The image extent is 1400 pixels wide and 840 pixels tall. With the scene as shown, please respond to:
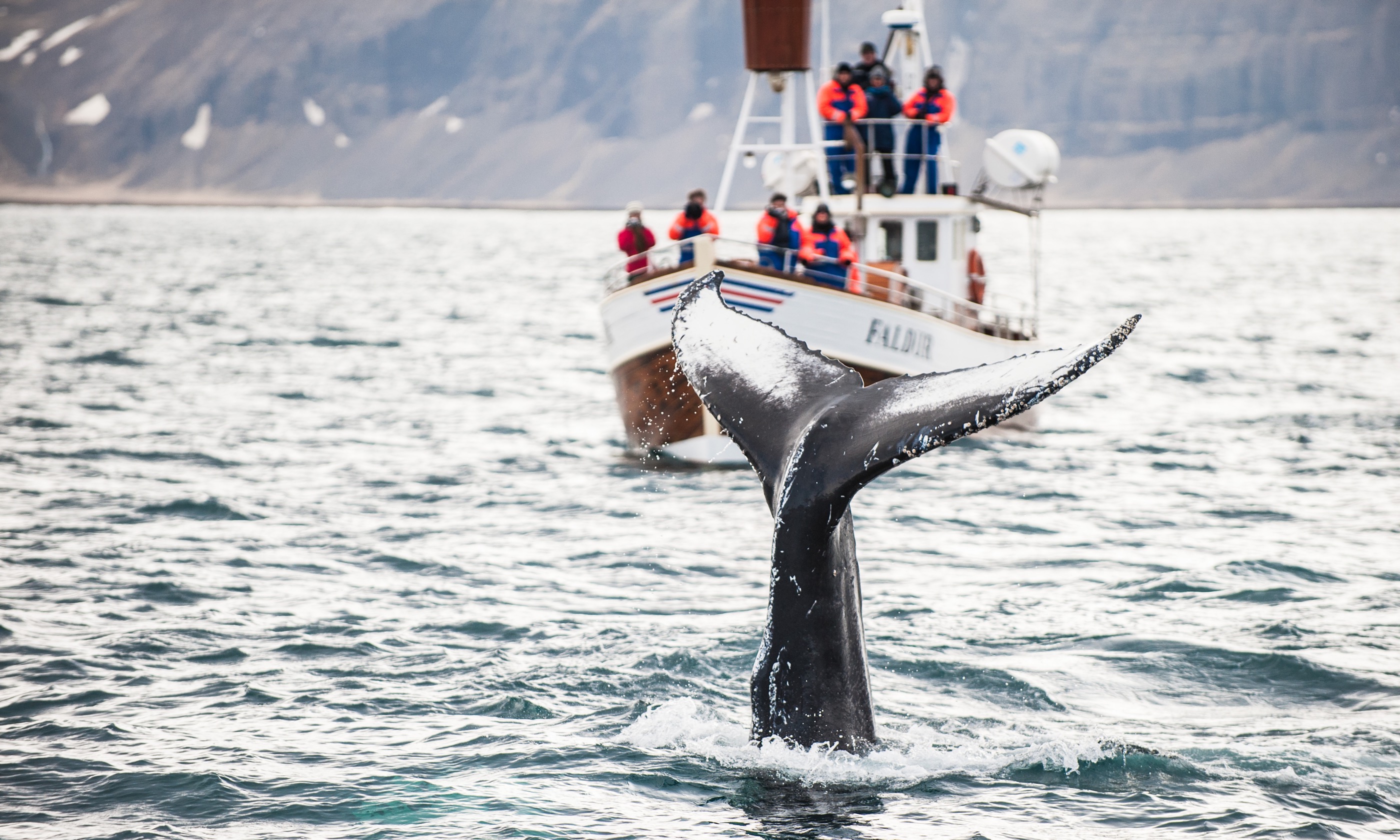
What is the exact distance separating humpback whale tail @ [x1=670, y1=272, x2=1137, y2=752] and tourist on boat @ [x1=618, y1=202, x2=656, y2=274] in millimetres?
11924

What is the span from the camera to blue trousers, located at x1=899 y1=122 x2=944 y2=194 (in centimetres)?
2216

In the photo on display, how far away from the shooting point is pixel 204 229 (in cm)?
15075

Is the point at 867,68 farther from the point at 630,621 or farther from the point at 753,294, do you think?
the point at 630,621

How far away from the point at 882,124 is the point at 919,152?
2.93 ft

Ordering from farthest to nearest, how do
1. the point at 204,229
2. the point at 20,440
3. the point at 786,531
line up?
the point at 204,229, the point at 20,440, the point at 786,531

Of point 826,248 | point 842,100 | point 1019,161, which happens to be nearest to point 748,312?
point 826,248

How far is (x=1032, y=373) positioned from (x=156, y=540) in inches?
432

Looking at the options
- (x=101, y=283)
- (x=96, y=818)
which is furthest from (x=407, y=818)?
(x=101, y=283)

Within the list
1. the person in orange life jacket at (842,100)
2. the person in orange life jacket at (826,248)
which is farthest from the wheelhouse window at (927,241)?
the person in orange life jacket at (826,248)

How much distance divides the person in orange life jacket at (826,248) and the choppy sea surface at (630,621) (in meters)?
2.73

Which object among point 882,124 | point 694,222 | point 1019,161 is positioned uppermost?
point 882,124

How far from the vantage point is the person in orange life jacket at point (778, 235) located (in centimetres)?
1877

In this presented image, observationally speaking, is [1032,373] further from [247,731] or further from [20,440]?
[20,440]

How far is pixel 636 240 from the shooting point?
19.6m
